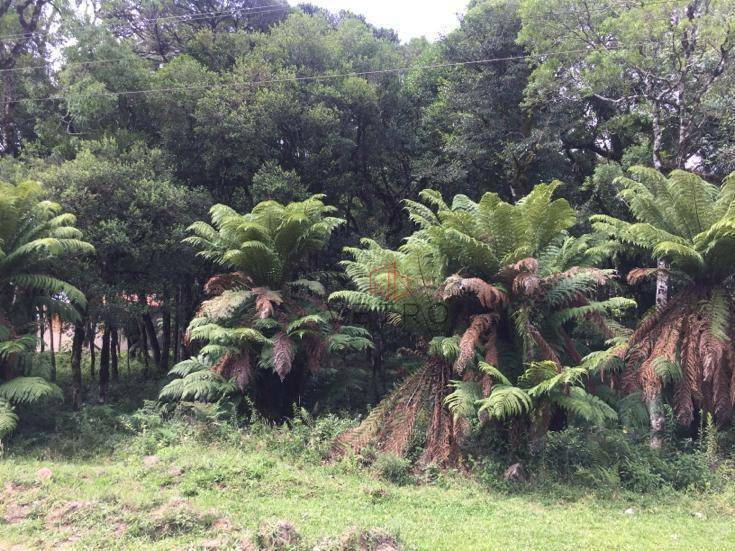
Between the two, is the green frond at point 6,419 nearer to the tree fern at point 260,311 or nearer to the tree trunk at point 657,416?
the tree fern at point 260,311

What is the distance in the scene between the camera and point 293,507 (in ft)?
18.0

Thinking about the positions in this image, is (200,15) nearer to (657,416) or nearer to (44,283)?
(44,283)

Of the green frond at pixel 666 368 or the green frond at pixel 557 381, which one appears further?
the green frond at pixel 666 368

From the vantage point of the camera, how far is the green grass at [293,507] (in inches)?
191

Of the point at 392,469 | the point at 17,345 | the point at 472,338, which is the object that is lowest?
the point at 392,469

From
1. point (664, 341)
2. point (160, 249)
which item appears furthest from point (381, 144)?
point (664, 341)

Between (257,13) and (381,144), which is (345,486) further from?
(257,13)

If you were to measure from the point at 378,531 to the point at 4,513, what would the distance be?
12.0 feet

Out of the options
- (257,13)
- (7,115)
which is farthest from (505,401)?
(257,13)

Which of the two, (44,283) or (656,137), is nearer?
(44,283)

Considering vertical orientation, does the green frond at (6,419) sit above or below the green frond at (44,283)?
below

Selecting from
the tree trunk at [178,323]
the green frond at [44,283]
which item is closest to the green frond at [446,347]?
the green frond at [44,283]

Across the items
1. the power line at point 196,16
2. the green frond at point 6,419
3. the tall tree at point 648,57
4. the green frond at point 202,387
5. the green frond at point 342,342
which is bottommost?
the green frond at point 6,419

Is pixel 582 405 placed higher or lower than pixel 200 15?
lower
